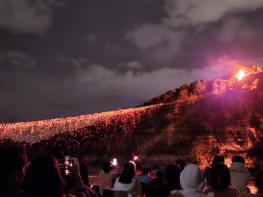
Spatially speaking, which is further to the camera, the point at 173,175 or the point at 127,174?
the point at 127,174

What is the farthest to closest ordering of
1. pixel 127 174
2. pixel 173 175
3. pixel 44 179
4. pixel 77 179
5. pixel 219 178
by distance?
pixel 127 174
pixel 173 175
pixel 219 178
pixel 77 179
pixel 44 179

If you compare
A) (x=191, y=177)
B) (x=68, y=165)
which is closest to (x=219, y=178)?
(x=191, y=177)

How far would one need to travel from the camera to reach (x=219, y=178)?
231 inches

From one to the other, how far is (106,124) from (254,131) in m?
12.4

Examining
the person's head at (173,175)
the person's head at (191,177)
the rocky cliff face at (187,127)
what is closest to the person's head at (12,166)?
the person's head at (191,177)

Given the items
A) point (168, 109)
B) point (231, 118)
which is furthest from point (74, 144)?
point (231, 118)

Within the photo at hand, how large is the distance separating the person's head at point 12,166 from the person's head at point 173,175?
281 centimetres

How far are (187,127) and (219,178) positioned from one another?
80.6 feet

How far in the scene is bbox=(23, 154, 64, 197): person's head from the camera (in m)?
4.14

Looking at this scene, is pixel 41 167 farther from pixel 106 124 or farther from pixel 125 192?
pixel 106 124

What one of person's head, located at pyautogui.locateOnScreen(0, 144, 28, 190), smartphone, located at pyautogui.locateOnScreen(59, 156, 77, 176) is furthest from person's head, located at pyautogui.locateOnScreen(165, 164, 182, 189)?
person's head, located at pyautogui.locateOnScreen(0, 144, 28, 190)

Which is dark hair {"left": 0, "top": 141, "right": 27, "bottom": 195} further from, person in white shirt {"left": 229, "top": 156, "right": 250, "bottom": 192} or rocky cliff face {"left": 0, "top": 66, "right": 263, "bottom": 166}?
rocky cliff face {"left": 0, "top": 66, "right": 263, "bottom": 166}

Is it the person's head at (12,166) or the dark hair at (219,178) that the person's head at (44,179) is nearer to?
the person's head at (12,166)

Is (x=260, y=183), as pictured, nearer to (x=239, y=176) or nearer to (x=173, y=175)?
(x=173, y=175)
